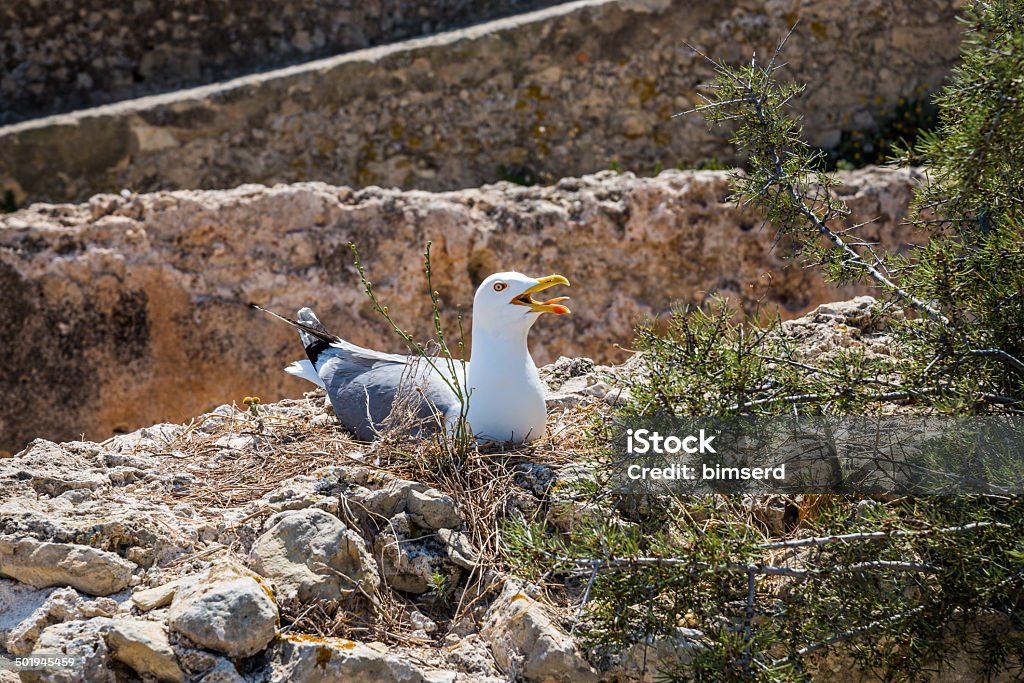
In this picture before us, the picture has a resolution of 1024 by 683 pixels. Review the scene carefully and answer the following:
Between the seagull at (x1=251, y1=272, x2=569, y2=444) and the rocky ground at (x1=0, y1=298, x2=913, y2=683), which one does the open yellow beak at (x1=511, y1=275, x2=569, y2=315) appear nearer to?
the seagull at (x1=251, y1=272, x2=569, y2=444)

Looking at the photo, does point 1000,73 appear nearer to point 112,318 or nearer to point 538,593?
point 538,593

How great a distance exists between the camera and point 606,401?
4250mm

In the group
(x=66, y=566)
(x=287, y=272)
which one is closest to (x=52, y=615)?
(x=66, y=566)

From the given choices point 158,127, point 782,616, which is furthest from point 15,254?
point 782,616

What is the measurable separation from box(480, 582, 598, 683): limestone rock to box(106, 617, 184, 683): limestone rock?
0.81 m

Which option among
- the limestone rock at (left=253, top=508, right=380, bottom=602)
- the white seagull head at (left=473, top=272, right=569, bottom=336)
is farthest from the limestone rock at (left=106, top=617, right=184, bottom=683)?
the white seagull head at (left=473, top=272, right=569, bottom=336)

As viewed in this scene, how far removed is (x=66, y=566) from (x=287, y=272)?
12.3 feet

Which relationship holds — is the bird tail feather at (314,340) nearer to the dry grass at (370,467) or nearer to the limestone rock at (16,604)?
the dry grass at (370,467)

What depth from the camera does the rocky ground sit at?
9.35 feet

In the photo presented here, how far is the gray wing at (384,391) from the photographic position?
389 centimetres

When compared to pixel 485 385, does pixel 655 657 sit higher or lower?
lower

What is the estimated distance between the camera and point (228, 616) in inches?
111

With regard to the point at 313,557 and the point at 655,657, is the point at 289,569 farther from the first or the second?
the point at 655,657

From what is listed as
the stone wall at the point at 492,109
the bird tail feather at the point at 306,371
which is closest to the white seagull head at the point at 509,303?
the bird tail feather at the point at 306,371
